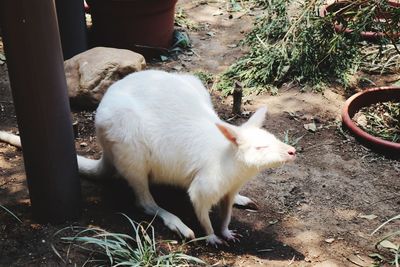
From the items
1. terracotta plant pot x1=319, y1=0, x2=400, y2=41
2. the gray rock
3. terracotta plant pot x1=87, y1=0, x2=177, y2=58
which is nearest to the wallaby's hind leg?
the gray rock

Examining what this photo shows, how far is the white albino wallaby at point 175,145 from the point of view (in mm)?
3365

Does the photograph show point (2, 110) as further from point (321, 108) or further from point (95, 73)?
point (321, 108)

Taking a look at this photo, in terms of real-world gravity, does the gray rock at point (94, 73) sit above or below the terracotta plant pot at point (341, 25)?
below

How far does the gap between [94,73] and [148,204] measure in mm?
1704

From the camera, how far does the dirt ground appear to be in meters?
3.49

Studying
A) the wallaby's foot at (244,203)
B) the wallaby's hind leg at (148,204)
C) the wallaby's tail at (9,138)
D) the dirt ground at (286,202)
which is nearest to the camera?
the dirt ground at (286,202)

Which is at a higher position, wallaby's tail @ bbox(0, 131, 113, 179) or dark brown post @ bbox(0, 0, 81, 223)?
dark brown post @ bbox(0, 0, 81, 223)

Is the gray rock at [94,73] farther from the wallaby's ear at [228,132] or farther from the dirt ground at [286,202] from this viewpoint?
the wallaby's ear at [228,132]

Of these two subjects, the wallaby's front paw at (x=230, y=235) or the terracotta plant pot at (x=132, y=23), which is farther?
the terracotta plant pot at (x=132, y=23)

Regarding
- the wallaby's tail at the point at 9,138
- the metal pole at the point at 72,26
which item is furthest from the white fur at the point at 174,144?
the metal pole at the point at 72,26

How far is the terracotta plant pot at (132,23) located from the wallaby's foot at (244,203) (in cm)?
265

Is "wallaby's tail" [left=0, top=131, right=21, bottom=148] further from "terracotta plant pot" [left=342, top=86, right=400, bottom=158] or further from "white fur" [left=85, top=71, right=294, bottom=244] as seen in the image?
"terracotta plant pot" [left=342, top=86, right=400, bottom=158]

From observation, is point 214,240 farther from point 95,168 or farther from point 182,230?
point 95,168

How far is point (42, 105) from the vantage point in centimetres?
315
